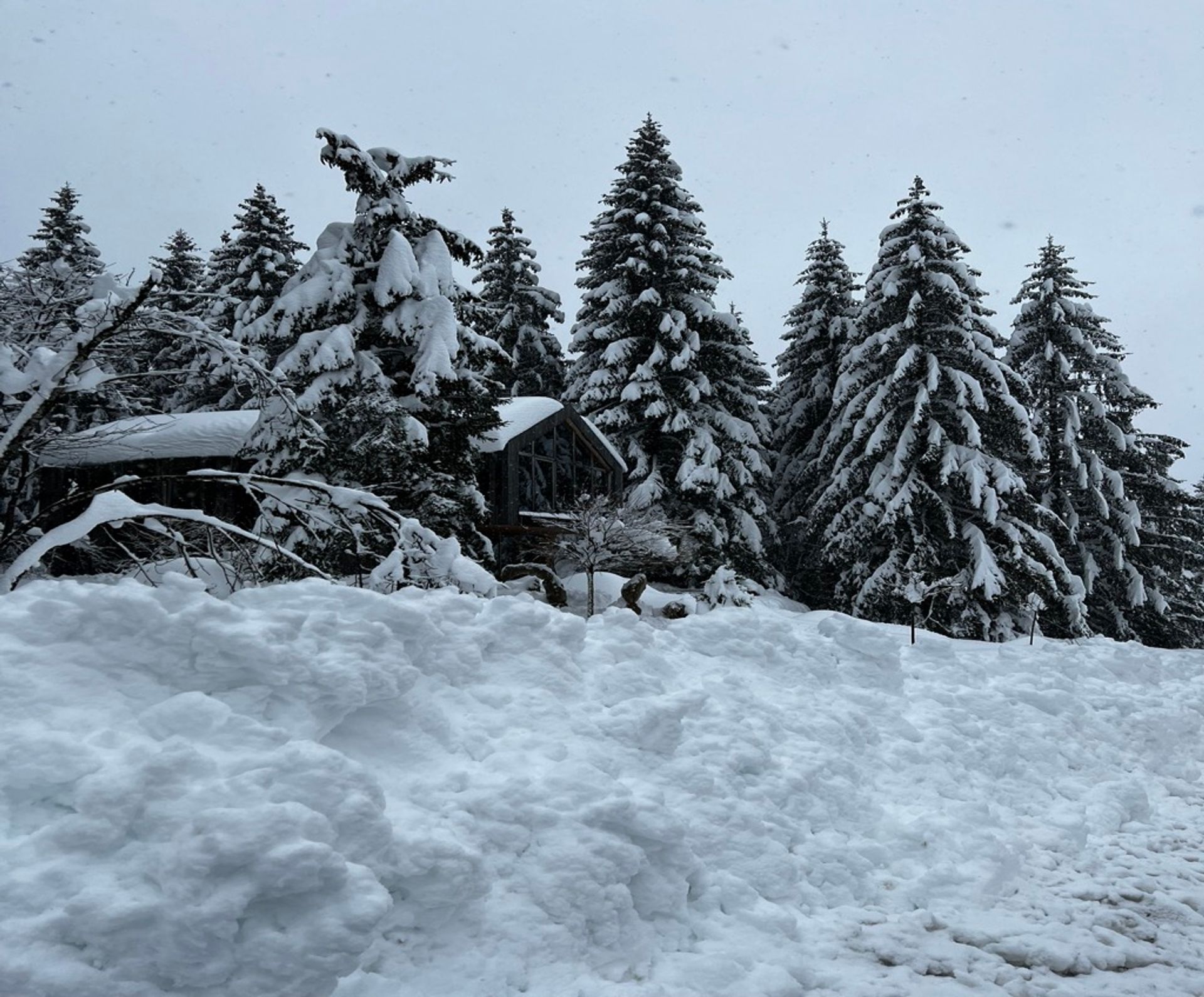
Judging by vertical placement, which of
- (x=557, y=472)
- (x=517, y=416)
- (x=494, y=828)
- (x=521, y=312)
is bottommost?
(x=494, y=828)

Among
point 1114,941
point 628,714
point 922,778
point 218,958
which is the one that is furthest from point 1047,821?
point 218,958

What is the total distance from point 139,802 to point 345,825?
0.74 m

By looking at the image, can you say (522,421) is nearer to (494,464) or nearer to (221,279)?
(494,464)

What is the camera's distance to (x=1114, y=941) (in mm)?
3943

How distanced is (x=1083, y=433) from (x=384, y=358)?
20337 millimetres

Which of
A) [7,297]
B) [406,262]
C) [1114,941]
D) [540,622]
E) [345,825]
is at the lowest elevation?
[1114,941]

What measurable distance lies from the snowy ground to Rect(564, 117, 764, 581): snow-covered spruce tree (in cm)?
1532

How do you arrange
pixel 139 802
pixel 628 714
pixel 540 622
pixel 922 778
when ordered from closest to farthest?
pixel 139 802, pixel 628 714, pixel 540 622, pixel 922 778

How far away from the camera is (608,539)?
1683cm

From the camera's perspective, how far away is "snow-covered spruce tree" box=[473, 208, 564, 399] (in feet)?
97.7

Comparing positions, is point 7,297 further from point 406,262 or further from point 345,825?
point 345,825

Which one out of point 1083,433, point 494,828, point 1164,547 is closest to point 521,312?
point 1083,433

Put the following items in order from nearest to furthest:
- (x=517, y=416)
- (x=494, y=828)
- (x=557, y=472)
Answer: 1. (x=494, y=828)
2. (x=517, y=416)
3. (x=557, y=472)

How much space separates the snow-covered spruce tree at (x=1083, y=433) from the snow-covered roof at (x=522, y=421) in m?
12.1
